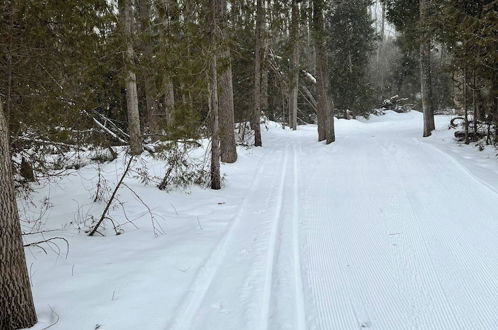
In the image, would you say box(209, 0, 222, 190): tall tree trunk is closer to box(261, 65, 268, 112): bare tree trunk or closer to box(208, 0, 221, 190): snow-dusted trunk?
box(208, 0, 221, 190): snow-dusted trunk

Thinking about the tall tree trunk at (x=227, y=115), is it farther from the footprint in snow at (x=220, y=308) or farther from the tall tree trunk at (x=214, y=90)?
the footprint in snow at (x=220, y=308)

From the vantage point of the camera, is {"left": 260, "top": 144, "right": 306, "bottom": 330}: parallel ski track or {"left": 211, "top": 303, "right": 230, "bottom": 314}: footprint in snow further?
{"left": 211, "top": 303, "right": 230, "bottom": 314}: footprint in snow

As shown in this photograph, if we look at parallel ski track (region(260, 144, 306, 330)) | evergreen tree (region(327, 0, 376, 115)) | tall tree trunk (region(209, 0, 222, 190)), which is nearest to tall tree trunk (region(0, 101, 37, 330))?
parallel ski track (region(260, 144, 306, 330))

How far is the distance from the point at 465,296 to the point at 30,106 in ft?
20.1

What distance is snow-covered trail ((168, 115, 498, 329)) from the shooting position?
12.3 ft

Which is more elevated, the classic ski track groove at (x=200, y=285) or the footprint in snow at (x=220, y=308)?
the classic ski track groove at (x=200, y=285)

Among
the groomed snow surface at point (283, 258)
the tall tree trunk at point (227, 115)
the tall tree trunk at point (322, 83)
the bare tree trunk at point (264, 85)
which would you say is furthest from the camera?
the bare tree trunk at point (264, 85)

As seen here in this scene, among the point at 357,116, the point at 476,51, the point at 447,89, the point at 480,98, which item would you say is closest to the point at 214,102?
the point at 476,51

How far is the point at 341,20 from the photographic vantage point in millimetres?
32969

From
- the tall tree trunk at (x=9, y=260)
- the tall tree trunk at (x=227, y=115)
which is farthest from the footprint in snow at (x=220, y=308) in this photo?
the tall tree trunk at (x=227, y=115)

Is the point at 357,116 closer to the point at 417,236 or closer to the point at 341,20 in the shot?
Answer: the point at 341,20

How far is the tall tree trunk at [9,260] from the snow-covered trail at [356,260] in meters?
1.26

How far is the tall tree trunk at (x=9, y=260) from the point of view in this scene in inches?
125

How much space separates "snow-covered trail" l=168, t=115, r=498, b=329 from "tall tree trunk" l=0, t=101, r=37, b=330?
1.26 m
